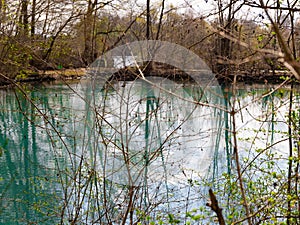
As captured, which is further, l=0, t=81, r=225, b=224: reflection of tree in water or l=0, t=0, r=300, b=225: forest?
l=0, t=0, r=300, b=225: forest

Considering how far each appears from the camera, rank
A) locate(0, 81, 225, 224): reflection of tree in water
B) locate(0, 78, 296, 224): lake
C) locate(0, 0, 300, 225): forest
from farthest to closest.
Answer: locate(0, 0, 300, 225): forest, locate(0, 78, 296, 224): lake, locate(0, 81, 225, 224): reflection of tree in water

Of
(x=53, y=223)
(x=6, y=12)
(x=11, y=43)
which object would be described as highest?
(x=6, y=12)

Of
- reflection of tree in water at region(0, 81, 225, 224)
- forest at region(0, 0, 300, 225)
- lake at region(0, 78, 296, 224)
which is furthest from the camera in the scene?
forest at region(0, 0, 300, 225)

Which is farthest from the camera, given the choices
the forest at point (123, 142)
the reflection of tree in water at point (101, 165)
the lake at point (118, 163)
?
the forest at point (123, 142)

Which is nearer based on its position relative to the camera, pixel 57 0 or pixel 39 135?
pixel 57 0

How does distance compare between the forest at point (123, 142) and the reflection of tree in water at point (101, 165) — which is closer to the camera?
the reflection of tree in water at point (101, 165)

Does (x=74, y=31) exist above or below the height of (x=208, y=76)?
above

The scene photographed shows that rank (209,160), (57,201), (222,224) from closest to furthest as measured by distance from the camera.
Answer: (222,224) → (57,201) → (209,160)

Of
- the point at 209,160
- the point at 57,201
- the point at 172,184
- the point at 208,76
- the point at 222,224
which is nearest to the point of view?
the point at 222,224

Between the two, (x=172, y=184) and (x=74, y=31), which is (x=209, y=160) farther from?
(x=74, y=31)

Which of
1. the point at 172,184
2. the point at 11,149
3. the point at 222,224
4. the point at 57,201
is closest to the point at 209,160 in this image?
the point at 172,184

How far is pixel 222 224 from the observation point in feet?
2.89

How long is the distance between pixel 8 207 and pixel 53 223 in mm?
602

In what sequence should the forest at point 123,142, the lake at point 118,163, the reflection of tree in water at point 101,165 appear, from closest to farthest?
the reflection of tree in water at point 101,165
the lake at point 118,163
the forest at point 123,142
